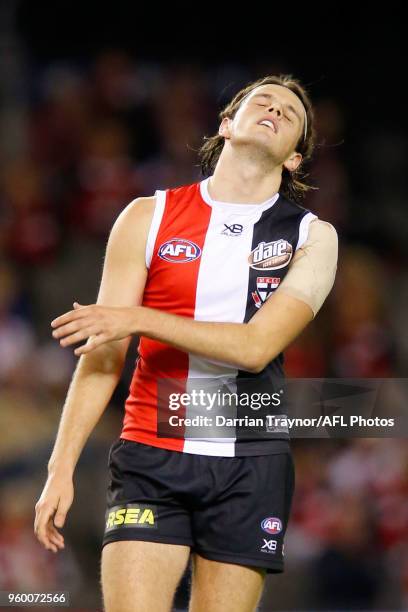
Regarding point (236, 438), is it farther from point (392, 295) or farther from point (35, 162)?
point (35, 162)

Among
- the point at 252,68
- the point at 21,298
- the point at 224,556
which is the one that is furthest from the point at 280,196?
the point at 252,68

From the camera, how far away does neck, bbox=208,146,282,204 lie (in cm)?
299

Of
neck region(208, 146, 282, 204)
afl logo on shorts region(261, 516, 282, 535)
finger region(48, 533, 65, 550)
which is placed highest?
neck region(208, 146, 282, 204)

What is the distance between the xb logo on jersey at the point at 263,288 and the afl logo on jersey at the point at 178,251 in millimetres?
184

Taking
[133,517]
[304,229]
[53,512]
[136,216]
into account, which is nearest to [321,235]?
[304,229]

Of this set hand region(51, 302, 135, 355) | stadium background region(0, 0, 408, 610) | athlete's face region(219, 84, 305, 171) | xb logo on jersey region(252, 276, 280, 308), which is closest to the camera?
hand region(51, 302, 135, 355)

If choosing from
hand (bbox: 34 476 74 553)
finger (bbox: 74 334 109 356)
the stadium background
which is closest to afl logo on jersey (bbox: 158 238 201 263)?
finger (bbox: 74 334 109 356)

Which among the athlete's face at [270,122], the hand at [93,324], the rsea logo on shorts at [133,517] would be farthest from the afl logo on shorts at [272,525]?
the athlete's face at [270,122]

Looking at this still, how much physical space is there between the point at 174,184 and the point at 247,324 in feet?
14.2

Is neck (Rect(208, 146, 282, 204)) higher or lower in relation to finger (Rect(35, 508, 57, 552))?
higher

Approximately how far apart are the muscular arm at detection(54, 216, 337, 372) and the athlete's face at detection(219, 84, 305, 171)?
0.89ft

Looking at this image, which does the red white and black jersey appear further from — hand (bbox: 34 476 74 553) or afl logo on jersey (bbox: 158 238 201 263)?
hand (bbox: 34 476 74 553)

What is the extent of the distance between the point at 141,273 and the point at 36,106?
5011 millimetres

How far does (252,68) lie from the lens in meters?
8.08
